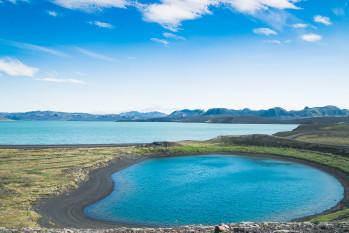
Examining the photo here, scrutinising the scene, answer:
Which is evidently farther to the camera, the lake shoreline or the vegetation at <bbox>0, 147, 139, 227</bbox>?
the vegetation at <bbox>0, 147, 139, 227</bbox>

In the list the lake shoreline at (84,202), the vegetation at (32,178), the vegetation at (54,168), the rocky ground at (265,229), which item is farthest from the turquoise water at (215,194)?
the rocky ground at (265,229)

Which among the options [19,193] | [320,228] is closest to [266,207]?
[320,228]

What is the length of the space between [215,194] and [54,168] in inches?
1893

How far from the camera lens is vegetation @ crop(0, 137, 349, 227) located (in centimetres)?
5334

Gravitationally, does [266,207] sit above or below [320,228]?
below

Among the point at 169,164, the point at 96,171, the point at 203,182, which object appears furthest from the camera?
the point at 169,164

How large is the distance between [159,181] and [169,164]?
1277 inches

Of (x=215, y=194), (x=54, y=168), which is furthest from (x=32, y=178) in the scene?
(x=215, y=194)

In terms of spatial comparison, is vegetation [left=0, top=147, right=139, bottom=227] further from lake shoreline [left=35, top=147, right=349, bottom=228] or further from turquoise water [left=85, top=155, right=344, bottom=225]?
turquoise water [left=85, top=155, right=344, bottom=225]

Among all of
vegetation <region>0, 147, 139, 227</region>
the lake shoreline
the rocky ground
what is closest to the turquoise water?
the lake shoreline

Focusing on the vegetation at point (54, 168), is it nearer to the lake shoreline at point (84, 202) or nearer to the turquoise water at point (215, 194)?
the lake shoreline at point (84, 202)

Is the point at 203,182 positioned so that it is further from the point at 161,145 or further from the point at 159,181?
the point at 161,145

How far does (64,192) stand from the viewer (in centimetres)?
6931

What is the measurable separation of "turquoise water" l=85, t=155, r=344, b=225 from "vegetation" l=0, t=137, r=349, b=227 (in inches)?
378
